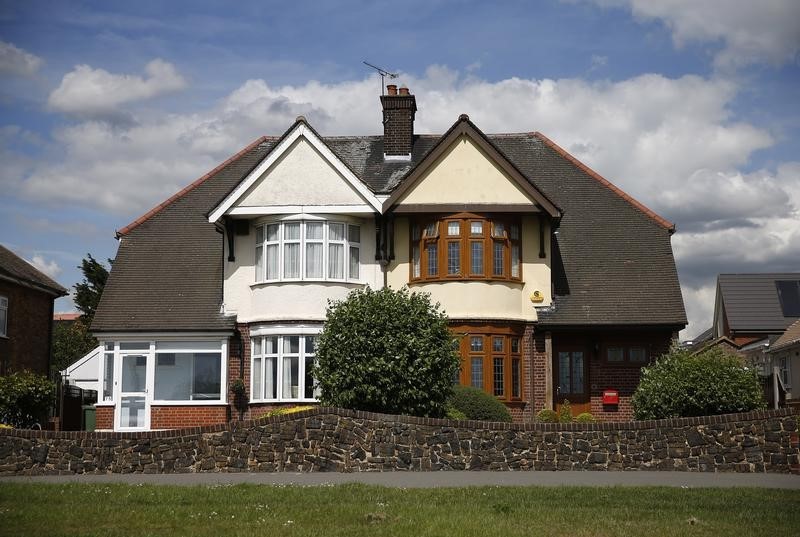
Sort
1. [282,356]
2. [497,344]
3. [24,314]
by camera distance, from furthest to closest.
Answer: [24,314]
[282,356]
[497,344]

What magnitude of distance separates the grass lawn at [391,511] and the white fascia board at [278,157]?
13.5 metres

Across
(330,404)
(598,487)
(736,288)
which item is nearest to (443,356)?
(330,404)

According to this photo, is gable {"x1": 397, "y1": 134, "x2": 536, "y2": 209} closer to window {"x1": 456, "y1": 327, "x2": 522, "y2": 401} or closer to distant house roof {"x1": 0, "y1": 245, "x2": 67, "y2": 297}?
window {"x1": 456, "y1": 327, "x2": 522, "y2": 401}

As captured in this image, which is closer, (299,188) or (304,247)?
(304,247)

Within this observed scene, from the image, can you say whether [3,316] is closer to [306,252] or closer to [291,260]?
[291,260]

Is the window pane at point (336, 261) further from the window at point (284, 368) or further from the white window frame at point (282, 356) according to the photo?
the window at point (284, 368)

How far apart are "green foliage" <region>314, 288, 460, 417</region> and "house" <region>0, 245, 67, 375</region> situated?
18.1 metres

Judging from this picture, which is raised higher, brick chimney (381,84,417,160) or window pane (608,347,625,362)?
brick chimney (381,84,417,160)

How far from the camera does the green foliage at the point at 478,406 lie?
24.7m

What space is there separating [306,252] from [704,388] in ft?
36.4

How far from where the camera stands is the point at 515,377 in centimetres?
2870

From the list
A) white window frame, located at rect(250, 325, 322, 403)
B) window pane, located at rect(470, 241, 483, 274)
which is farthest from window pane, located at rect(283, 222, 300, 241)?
window pane, located at rect(470, 241, 483, 274)

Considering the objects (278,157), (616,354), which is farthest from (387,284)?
(616,354)

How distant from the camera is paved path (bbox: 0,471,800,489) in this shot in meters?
16.8
